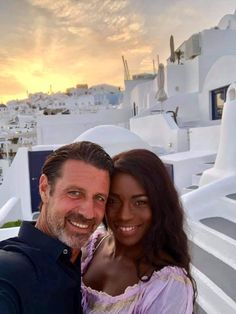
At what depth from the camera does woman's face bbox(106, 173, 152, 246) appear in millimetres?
1337

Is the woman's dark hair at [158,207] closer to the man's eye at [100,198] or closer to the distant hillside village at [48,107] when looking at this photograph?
the man's eye at [100,198]

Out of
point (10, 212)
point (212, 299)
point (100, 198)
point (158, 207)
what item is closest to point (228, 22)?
point (10, 212)

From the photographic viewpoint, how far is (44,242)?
113 cm

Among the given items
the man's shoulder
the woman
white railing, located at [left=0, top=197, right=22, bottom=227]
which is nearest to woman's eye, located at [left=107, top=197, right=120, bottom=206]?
the woman

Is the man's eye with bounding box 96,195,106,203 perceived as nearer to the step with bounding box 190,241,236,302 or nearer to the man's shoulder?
the man's shoulder

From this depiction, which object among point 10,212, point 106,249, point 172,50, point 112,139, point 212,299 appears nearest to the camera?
point 106,249

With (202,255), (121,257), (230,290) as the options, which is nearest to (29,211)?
(202,255)

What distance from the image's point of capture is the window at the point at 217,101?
15.1 m

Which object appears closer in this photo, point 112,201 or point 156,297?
point 156,297

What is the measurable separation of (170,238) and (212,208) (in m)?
3.03

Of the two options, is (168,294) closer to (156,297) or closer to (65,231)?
(156,297)

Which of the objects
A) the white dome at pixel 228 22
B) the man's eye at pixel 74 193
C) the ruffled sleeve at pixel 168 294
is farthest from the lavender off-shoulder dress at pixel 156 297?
the white dome at pixel 228 22

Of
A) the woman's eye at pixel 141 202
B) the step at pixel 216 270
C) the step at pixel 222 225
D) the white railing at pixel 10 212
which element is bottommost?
the white railing at pixel 10 212

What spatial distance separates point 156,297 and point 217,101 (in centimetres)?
1587
